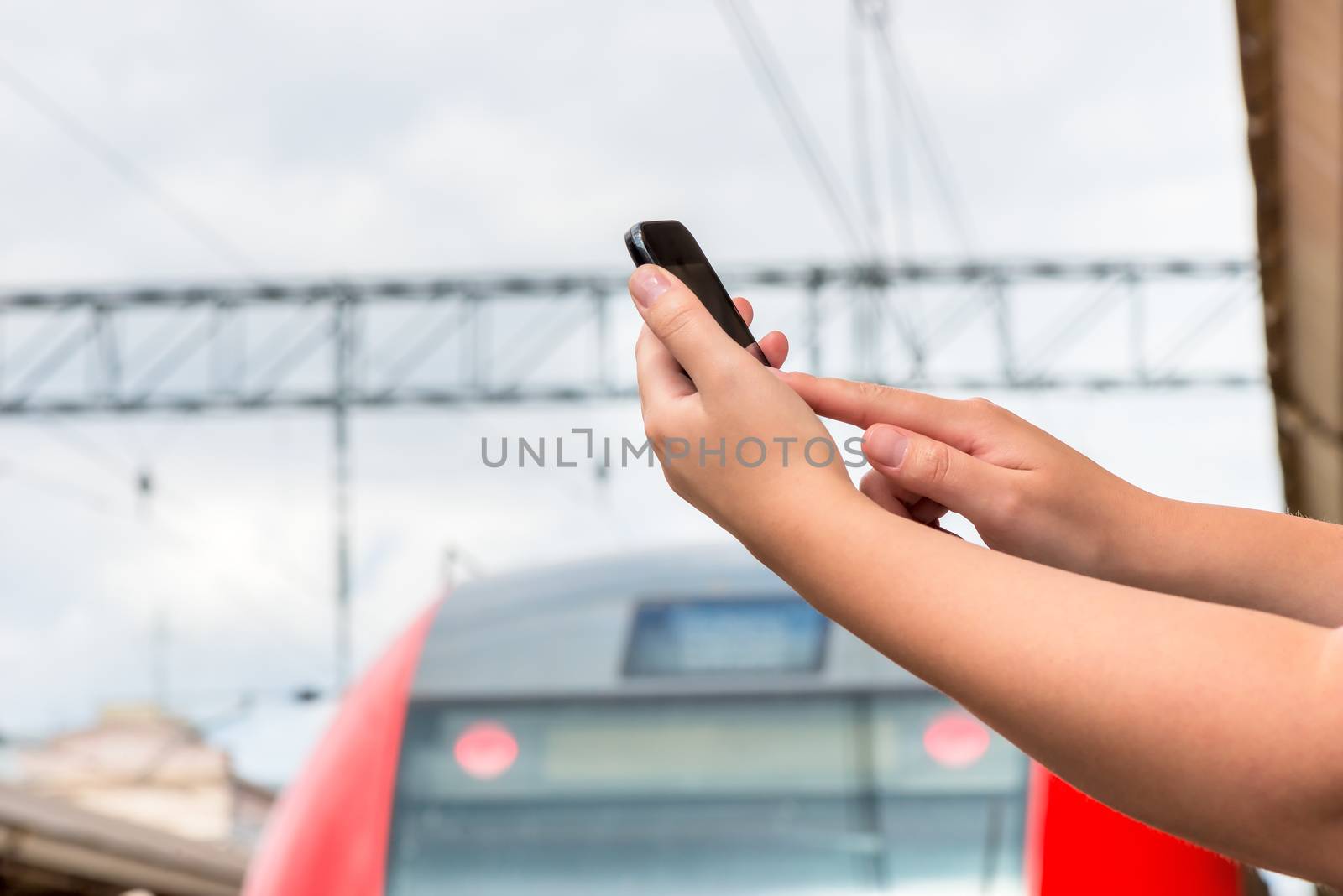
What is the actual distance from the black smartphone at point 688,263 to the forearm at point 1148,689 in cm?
24

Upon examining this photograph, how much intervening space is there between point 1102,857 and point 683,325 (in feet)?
8.02

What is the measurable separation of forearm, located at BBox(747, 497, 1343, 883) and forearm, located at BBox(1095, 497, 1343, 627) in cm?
23

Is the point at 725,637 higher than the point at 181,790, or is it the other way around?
the point at 181,790

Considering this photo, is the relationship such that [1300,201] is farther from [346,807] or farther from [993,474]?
[993,474]

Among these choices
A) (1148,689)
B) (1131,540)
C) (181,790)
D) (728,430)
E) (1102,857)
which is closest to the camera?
(1148,689)

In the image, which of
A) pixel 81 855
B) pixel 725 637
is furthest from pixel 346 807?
pixel 81 855

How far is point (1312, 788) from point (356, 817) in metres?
2.70

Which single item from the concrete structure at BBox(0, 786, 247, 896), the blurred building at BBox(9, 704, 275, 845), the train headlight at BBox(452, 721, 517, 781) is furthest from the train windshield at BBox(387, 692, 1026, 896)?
the blurred building at BBox(9, 704, 275, 845)

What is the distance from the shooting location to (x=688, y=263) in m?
1.05

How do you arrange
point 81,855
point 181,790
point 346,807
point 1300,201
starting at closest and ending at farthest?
point 346,807
point 81,855
point 1300,201
point 181,790

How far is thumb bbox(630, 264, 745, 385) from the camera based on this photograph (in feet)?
3.05

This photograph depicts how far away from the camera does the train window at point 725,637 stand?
3.47 metres

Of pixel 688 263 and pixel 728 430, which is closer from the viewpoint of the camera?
pixel 728 430

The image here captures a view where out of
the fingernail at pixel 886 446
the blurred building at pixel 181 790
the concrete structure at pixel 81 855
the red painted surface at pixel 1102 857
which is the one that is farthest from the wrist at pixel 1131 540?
the blurred building at pixel 181 790
